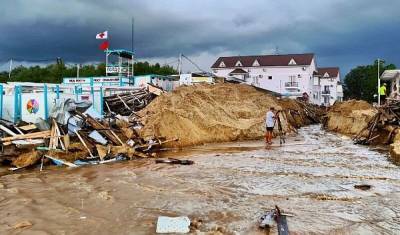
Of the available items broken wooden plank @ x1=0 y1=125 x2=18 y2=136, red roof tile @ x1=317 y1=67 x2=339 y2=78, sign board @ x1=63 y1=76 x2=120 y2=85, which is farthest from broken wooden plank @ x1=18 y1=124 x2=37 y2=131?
red roof tile @ x1=317 y1=67 x2=339 y2=78

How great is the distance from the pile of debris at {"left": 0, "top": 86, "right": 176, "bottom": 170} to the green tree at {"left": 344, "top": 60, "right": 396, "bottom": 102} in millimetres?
102043

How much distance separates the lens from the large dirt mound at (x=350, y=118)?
3097cm

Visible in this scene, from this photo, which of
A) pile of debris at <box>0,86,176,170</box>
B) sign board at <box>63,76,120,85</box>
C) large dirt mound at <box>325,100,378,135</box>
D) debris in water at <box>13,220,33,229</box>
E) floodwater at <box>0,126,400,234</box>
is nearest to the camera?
debris in water at <box>13,220,33,229</box>

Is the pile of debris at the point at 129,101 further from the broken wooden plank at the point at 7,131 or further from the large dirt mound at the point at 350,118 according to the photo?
the large dirt mound at the point at 350,118

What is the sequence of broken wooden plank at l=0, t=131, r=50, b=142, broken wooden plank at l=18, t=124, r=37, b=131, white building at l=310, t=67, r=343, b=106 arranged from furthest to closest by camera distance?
white building at l=310, t=67, r=343, b=106 → broken wooden plank at l=18, t=124, r=37, b=131 → broken wooden plank at l=0, t=131, r=50, b=142

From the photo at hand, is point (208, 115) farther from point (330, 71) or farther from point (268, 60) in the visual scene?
point (330, 71)

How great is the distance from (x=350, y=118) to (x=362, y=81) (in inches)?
3516

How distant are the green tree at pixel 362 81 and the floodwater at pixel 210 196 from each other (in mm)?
102989

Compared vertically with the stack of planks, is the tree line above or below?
above

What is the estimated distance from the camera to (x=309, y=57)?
8325 cm

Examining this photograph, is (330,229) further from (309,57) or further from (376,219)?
(309,57)

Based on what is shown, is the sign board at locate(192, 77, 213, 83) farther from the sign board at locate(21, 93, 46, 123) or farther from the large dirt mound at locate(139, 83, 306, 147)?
the sign board at locate(21, 93, 46, 123)

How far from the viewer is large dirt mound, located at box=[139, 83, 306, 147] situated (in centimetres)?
2367

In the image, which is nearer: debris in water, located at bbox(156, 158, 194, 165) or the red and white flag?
debris in water, located at bbox(156, 158, 194, 165)
